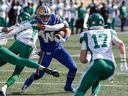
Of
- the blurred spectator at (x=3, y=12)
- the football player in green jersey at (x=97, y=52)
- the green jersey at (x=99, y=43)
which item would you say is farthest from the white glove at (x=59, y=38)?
the blurred spectator at (x=3, y=12)

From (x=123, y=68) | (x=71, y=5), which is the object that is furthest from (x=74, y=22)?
(x=123, y=68)

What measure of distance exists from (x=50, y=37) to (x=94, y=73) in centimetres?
242

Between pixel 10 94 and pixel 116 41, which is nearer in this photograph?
pixel 116 41

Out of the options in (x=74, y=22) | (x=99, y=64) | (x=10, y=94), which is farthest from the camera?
(x=74, y=22)

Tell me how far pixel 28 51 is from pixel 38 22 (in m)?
0.56

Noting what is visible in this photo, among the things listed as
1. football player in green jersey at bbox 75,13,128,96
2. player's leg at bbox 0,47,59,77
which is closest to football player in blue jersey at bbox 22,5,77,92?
player's leg at bbox 0,47,59,77

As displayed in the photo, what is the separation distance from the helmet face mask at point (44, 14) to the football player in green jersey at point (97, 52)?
1.79m

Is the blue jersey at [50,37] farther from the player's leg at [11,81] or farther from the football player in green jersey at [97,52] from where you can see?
the football player in green jersey at [97,52]

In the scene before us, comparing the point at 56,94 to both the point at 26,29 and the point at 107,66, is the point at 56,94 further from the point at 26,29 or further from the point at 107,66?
the point at 107,66

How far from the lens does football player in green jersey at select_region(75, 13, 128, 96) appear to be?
764 cm

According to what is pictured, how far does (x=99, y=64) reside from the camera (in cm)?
768

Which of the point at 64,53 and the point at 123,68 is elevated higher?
the point at 123,68

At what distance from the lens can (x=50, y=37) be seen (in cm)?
995

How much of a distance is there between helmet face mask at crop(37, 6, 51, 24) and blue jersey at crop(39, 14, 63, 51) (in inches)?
4.5
